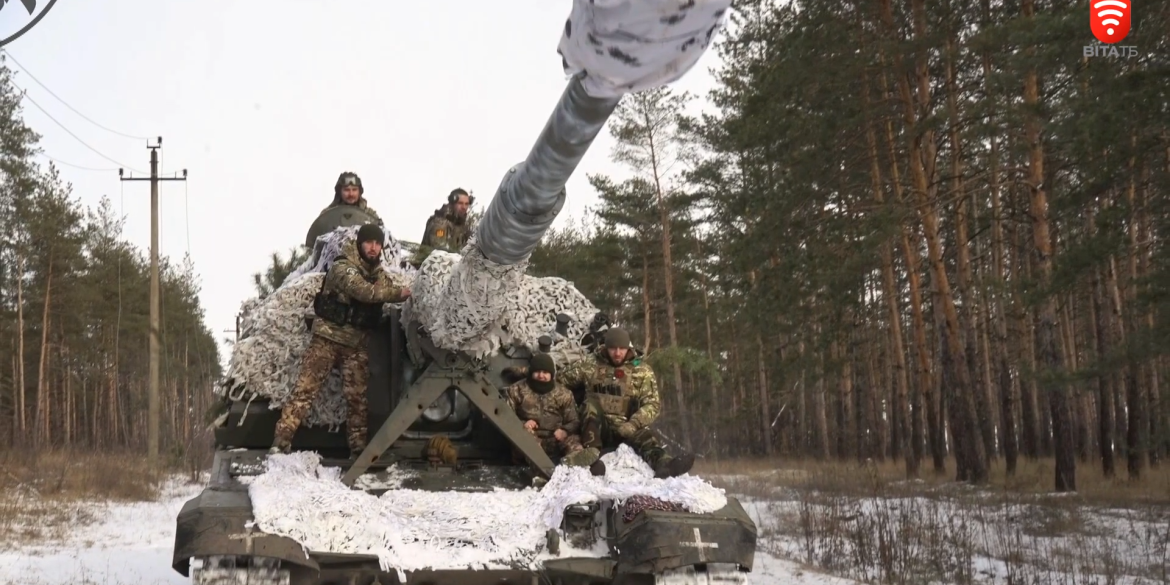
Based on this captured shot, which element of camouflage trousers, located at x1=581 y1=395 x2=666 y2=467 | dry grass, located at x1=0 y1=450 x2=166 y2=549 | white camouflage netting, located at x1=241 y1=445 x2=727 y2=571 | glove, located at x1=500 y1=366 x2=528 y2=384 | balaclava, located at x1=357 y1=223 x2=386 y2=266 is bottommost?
dry grass, located at x1=0 y1=450 x2=166 y2=549

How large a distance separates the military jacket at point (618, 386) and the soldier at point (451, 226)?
1537 mm

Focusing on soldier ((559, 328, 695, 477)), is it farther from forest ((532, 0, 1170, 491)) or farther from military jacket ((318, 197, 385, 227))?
forest ((532, 0, 1170, 491))

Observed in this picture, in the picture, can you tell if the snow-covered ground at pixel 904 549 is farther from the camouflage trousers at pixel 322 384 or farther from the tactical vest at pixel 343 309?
the tactical vest at pixel 343 309

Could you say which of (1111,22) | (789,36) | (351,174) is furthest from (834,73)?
(351,174)

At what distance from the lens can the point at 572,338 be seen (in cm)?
679

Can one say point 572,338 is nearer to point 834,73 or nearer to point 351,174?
point 351,174

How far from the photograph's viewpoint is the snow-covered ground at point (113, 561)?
27.6 ft

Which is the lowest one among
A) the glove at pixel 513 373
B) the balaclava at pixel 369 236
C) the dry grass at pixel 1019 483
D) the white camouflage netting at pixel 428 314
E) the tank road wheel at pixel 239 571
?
the dry grass at pixel 1019 483

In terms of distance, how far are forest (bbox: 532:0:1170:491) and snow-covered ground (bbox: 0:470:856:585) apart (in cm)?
341

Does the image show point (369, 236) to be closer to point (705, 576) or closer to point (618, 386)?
point (618, 386)

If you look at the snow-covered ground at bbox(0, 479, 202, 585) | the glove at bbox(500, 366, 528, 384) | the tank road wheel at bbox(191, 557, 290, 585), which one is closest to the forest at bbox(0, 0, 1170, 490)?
the glove at bbox(500, 366, 528, 384)

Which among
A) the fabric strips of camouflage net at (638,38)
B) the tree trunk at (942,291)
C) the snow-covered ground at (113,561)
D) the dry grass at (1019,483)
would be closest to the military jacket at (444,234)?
the snow-covered ground at (113,561)

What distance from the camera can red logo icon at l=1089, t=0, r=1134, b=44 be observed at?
867 cm

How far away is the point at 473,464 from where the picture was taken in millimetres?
6180
